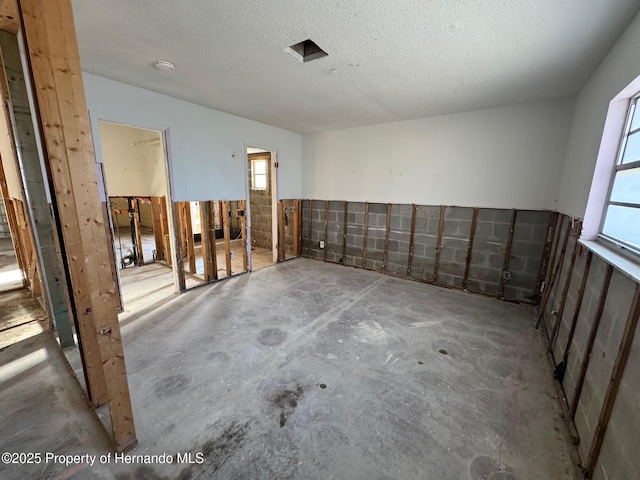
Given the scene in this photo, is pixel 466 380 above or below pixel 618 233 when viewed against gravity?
below

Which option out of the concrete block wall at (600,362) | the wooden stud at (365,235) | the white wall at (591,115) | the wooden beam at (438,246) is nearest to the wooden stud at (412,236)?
the wooden beam at (438,246)

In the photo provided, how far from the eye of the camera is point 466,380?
6.87ft

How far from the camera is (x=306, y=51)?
2279mm

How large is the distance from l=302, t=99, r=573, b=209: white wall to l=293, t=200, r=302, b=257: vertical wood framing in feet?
2.25

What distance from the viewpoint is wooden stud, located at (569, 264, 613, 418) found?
1575 mm

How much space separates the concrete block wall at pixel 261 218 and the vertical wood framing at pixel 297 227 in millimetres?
903

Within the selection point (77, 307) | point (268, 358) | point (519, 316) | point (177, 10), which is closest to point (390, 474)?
point (268, 358)

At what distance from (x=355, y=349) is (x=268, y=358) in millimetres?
824

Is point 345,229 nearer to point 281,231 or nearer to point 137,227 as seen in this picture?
point 281,231

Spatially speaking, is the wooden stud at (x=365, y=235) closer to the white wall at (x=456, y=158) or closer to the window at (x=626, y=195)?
the white wall at (x=456, y=158)

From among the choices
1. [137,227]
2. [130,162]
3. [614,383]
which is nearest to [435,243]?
[614,383]

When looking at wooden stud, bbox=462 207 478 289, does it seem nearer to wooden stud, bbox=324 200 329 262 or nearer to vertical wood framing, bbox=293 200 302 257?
wooden stud, bbox=324 200 329 262

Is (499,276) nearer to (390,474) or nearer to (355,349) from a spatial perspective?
(355,349)

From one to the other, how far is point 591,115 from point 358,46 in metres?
2.27
